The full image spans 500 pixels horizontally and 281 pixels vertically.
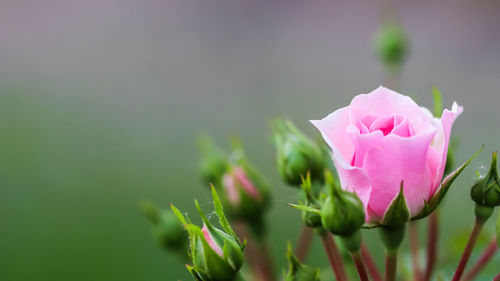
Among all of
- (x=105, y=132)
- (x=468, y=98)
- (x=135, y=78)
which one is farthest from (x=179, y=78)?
(x=468, y=98)

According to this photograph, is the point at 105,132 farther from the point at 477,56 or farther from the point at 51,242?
the point at 477,56

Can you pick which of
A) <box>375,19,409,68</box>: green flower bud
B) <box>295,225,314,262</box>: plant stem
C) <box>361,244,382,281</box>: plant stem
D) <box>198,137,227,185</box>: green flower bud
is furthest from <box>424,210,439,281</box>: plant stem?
<box>375,19,409,68</box>: green flower bud

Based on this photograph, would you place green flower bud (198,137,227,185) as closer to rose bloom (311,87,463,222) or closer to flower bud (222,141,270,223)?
flower bud (222,141,270,223)

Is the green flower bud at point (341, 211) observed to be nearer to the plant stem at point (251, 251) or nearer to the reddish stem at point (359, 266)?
the reddish stem at point (359, 266)

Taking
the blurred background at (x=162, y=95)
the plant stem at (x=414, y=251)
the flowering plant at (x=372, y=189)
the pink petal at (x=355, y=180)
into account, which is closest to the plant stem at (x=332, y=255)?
the flowering plant at (x=372, y=189)

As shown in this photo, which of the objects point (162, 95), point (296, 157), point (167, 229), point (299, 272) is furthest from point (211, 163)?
point (162, 95)

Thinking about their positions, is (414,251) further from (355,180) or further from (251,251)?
(355,180)
